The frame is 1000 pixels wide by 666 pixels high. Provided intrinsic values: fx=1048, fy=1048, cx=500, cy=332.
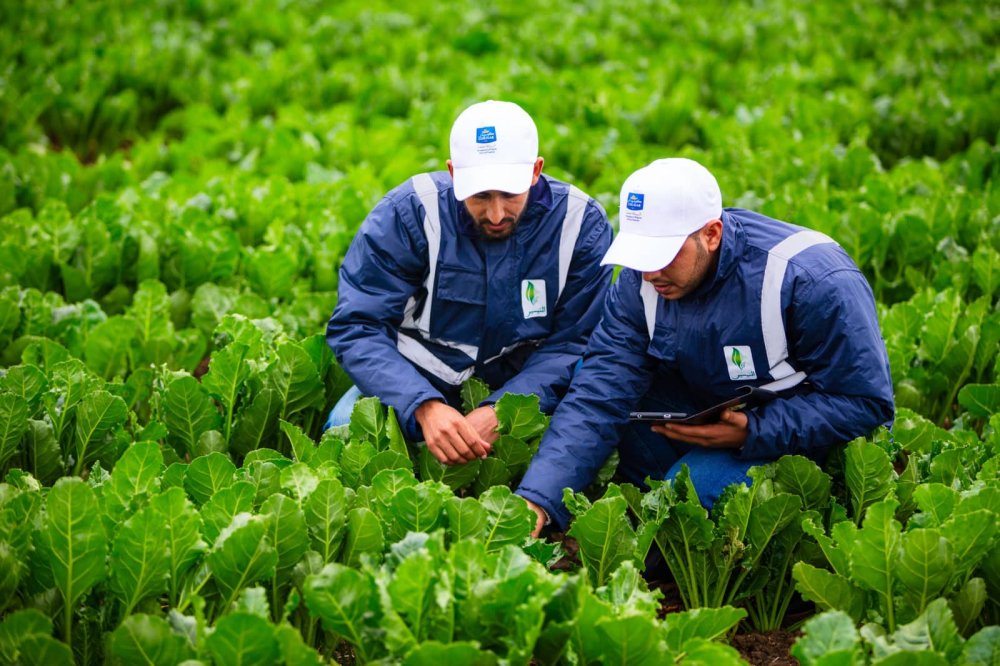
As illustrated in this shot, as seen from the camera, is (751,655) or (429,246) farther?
(429,246)

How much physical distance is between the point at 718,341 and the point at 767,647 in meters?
1.04

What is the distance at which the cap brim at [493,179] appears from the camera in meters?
3.79

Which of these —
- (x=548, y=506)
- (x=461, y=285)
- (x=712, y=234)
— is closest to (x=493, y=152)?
(x=461, y=285)

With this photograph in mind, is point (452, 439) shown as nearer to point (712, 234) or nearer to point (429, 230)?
point (429, 230)

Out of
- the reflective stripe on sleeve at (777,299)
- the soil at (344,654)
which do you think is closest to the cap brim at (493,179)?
the reflective stripe on sleeve at (777,299)

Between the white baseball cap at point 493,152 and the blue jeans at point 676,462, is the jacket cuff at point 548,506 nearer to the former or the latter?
the blue jeans at point 676,462

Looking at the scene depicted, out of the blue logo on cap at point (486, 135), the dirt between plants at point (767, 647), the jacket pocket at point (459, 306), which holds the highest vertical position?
the blue logo on cap at point (486, 135)

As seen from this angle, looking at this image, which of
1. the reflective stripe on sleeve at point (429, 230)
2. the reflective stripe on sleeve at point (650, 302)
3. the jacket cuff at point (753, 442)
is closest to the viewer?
the jacket cuff at point (753, 442)

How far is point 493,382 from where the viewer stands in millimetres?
4352

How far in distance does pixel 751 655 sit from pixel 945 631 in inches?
33.7

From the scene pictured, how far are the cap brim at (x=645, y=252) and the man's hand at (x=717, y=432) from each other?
→ 627 mm

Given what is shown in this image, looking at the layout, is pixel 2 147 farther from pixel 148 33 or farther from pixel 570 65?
pixel 570 65

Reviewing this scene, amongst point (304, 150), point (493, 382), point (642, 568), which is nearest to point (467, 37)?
point (304, 150)

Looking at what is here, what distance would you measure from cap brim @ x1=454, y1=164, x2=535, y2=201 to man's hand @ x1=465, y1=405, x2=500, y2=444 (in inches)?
31.8
